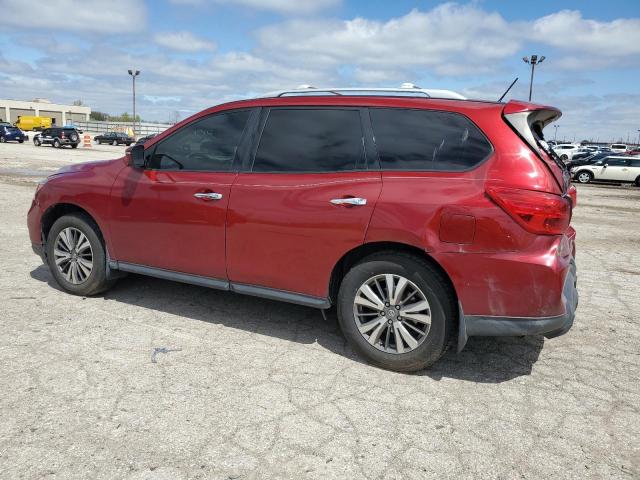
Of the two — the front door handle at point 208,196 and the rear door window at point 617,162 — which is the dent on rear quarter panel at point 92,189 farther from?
the rear door window at point 617,162

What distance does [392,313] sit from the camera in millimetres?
3326

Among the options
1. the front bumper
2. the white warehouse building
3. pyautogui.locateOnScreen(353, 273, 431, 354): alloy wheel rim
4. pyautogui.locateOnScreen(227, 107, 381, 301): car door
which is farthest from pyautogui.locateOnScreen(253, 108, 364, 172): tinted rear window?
the white warehouse building

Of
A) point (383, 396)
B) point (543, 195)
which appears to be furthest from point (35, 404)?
point (543, 195)

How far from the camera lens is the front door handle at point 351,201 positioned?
329 cm

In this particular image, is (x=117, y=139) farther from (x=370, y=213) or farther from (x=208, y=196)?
(x=370, y=213)

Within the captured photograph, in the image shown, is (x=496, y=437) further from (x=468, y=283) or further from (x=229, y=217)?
(x=229, y=217)

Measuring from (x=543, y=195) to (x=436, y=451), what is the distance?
1562 millimetres

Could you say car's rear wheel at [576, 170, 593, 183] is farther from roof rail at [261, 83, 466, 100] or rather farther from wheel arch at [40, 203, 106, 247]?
wheel arch at [40, 203, 106, 247]

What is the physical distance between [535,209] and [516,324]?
0.70 m

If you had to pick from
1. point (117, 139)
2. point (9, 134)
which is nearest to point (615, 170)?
point (117, 139)

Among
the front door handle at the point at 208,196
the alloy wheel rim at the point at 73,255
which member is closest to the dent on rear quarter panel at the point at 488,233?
the front door handle at the point at 208,196

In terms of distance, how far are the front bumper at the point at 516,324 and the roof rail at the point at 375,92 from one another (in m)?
1.47

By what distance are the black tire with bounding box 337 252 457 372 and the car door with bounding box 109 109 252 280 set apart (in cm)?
105

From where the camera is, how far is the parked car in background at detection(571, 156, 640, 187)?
25156 millimetres
